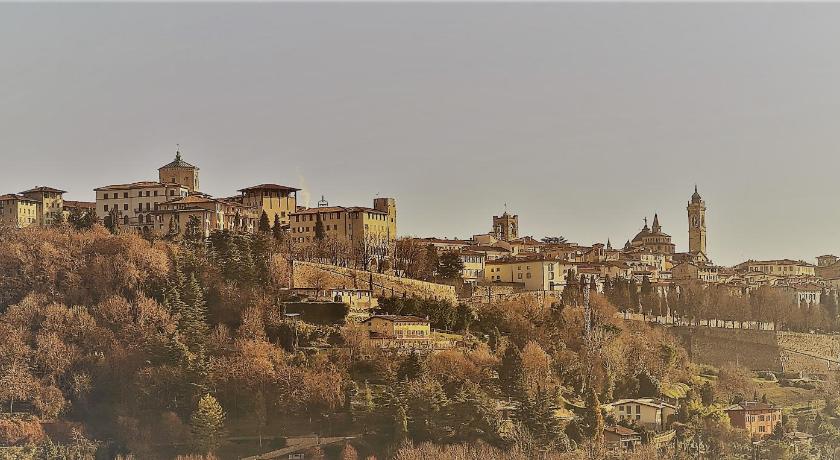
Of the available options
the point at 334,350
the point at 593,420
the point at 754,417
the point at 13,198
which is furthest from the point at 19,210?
the point at 754,417

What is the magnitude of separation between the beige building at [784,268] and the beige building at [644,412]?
21217 millimetres

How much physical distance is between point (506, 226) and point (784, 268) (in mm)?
11892

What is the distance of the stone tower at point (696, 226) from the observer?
180 ft

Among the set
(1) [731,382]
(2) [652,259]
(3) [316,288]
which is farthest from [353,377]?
(2) [652,259]

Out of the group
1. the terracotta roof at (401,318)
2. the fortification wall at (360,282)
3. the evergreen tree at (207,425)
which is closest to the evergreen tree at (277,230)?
the fortification wall at (360,282)

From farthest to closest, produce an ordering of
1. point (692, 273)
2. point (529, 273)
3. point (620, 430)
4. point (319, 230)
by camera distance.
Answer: point (692, 273) < point (529, 273) < point (319, 230) < point (620, 430)

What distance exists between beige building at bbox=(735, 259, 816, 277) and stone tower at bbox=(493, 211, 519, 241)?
10.2 meters

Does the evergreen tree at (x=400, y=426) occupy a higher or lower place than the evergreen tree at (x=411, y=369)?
lower

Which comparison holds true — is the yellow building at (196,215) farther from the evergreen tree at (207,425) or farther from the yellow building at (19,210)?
the evergreen tree at (207,425)

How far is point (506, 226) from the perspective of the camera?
1900 inches

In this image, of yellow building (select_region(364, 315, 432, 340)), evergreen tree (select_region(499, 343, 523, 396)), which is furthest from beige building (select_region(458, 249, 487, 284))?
evergreen tree (select_region(499, 343, 523, 396))

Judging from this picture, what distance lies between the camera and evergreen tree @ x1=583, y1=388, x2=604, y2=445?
96.3 feet

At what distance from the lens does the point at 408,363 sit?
28828mm

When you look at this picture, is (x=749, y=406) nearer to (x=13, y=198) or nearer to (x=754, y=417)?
(x=754, y=417)
